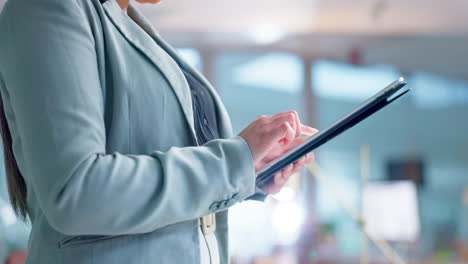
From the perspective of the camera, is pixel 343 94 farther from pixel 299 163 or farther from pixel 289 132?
pixel 289 132

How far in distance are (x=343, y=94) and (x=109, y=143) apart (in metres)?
5.59

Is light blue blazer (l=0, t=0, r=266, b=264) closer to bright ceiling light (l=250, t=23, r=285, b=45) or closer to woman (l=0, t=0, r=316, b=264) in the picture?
woman (l=0, t=0, r=316, b=264)

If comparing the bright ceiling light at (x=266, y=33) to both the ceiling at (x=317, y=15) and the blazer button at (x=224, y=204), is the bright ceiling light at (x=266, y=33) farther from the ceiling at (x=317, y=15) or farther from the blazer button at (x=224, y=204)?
the blazer button at (x=224, y=204)

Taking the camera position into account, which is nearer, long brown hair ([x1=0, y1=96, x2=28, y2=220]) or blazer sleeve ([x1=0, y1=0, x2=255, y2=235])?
blazer sleeve ([x1=0, y1=0, x2=255, y2=235])

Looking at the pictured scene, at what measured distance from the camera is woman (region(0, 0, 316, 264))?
0.45 metres

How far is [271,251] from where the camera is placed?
5.29m

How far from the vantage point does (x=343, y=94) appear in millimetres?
5957

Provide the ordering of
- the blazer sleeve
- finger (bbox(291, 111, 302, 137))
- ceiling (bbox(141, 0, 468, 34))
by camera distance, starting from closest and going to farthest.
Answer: the blazer sleeve < finger (bbox(291, 111, 302, 137)) < ceiling (bbox(141, 0, 468, 34))

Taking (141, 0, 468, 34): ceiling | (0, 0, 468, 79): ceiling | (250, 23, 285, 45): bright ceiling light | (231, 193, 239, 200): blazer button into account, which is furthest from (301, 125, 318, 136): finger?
(250, 23, 285, 45): bright ceiling light

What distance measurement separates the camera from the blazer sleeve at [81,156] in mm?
450

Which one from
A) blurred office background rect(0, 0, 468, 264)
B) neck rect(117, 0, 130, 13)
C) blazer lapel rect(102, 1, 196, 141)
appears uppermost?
neck rect(117, 0, 130, 13)

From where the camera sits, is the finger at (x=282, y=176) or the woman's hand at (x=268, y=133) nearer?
the woman's hand at (x=268, y=133)

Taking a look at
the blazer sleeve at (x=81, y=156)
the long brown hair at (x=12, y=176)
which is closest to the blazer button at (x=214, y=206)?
the blazer sleeve at (x=81, y=156)

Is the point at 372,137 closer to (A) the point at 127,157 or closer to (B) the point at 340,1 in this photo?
(B) the point at 340,1
